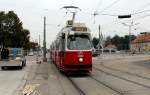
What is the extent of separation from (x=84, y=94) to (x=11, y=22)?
80118 mm

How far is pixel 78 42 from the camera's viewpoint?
26578 millimetres

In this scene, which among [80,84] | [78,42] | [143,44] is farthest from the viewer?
[143,44]

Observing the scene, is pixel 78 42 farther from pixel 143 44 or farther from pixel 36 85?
pixel 143 44

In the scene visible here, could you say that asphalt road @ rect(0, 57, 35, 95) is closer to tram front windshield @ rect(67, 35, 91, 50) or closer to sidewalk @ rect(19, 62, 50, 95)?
sidewalk @ rect(19, 62, 50, 95)

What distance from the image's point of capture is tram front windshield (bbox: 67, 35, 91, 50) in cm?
2648

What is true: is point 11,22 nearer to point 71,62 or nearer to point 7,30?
point 7,30

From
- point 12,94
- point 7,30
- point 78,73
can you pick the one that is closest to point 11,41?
point 7,30

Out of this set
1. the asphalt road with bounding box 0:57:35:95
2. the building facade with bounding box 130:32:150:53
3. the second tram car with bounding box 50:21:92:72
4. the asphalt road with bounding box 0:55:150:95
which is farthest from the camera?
the building facade with bounding box 130:32:150:53

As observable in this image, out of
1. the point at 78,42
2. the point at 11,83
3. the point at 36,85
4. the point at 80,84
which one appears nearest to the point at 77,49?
the point at 78,42

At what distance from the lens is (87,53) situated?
86.3 ft

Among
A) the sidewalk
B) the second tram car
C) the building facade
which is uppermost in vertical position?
the building facade

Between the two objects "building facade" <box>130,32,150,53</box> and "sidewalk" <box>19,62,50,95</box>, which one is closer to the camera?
"sidewalk" <box>19,62,50,95</box>

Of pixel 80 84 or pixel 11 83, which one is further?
pixel 11 83

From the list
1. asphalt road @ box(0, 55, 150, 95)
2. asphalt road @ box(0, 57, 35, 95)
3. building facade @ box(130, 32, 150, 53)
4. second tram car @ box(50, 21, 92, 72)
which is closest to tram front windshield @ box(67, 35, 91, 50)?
second tram car @ box(50, 21, 92, 72)
